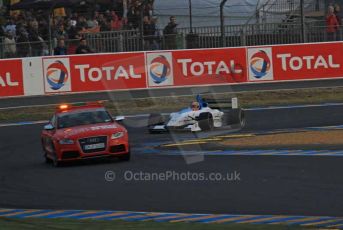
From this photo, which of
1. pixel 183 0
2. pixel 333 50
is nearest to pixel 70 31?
pixel 183 0

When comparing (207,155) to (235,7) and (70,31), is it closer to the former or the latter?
(70,31)

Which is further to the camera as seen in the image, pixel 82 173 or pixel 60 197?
pixel 82 173

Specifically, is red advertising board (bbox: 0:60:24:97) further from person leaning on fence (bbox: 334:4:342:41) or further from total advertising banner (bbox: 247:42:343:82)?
person leaning on fence (bbox: 334:4:342:41)

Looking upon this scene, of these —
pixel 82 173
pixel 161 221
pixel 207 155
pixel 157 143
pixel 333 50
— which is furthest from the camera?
pixel 333 50

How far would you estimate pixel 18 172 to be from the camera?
1889cm

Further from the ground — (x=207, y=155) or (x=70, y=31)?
(x=70, y=31)

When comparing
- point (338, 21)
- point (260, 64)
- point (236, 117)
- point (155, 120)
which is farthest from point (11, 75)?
point (338, 21)

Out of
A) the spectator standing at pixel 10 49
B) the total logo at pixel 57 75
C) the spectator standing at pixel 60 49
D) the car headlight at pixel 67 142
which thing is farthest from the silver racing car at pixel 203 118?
the spectator standing at pixel 10 49

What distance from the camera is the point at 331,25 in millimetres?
32125

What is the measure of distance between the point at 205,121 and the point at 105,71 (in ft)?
23.5

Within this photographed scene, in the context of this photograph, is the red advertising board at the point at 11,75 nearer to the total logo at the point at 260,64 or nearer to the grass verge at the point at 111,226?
the total logo at the point at 260,64

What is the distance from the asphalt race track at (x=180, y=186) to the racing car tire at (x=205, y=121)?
2574mm

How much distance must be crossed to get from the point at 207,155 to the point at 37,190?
16.1ft

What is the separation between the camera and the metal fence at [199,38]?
3130cm
